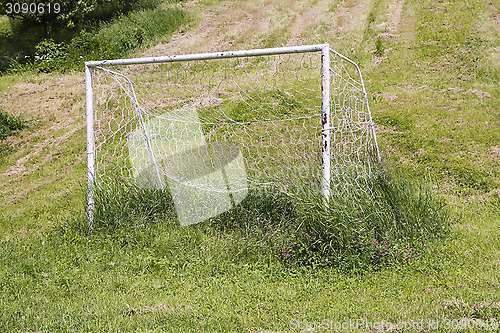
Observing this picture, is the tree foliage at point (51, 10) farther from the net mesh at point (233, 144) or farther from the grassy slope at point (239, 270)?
the grassy slope at point (239, 270)

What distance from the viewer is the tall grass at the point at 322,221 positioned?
156 inches

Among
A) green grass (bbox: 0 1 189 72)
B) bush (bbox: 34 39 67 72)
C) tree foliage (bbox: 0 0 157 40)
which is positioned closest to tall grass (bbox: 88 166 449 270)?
green grass (bbox: 0 1 189 72)

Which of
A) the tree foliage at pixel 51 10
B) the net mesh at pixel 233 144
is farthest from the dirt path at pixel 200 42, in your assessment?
the tree foliage at pixel 51 10

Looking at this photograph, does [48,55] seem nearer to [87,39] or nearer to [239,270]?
[87,39]

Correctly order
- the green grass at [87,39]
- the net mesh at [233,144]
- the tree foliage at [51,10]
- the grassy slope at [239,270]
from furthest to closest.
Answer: the tree foliage at [51,10]
the green grass at [87,39]
the net mesh at [233,144]
the grassy slope at [239,270]

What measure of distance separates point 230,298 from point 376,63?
309 inches

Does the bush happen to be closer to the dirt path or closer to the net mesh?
the dirt path

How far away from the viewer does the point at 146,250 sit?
4367 millimetres

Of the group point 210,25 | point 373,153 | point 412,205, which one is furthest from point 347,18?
point 412,205

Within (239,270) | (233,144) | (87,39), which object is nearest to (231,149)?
(233,144)

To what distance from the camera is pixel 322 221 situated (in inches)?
160

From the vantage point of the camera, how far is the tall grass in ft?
13.0

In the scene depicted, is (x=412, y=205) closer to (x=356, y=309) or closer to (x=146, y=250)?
(x=356, y=309)

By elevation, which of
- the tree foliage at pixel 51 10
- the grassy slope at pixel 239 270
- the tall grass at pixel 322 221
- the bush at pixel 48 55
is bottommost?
the grassy slope at pixel 239 270
